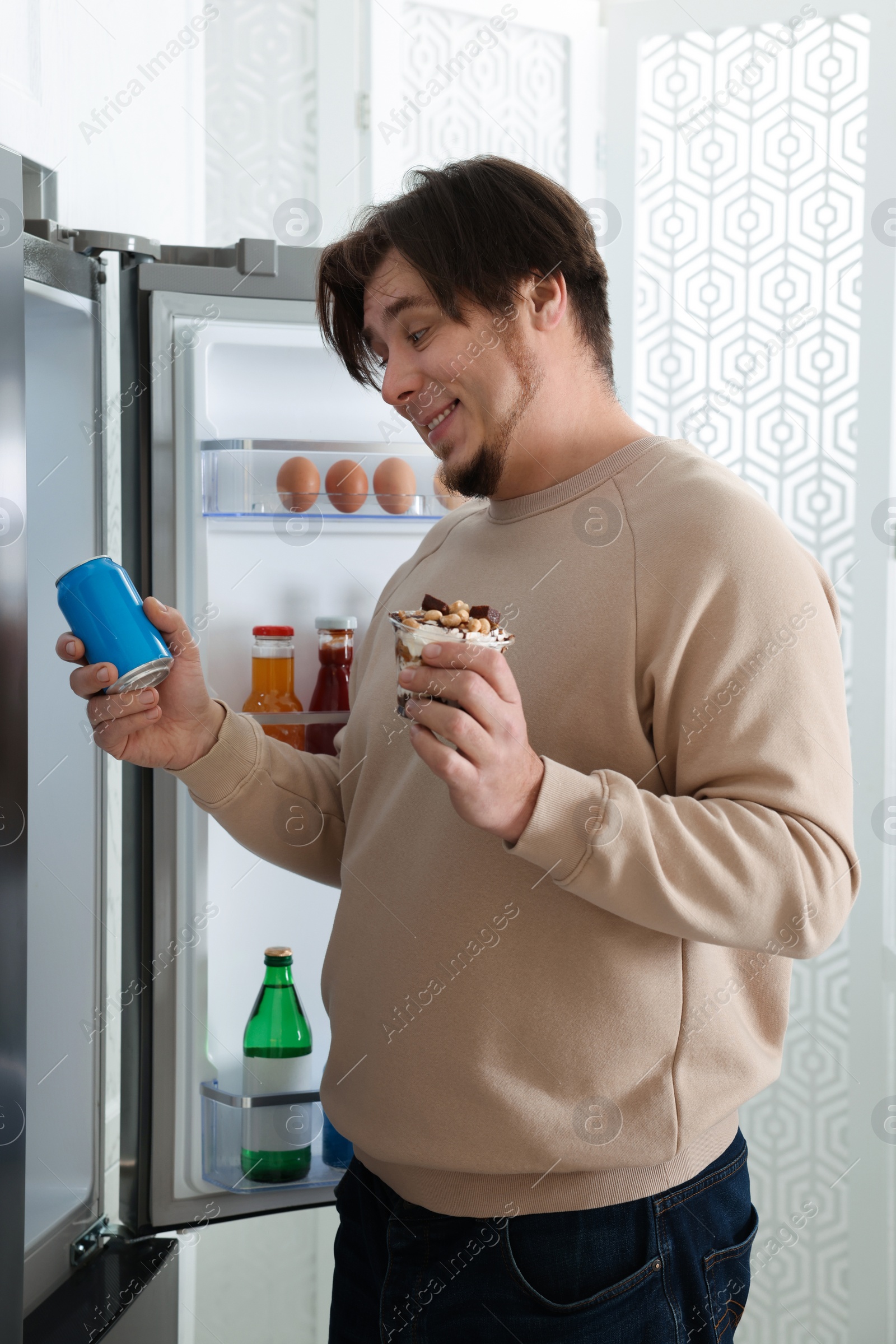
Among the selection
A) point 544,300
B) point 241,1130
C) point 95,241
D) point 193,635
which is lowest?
point 241,1130

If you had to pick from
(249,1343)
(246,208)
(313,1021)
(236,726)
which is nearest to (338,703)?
(236,726)

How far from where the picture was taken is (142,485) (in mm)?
1402

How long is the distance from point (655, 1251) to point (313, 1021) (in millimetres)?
772

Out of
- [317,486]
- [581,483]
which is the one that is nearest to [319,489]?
[317,486]

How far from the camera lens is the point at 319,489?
1468mm

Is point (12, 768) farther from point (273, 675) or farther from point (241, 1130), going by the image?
point (241, 1130)

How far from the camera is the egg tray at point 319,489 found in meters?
1.43

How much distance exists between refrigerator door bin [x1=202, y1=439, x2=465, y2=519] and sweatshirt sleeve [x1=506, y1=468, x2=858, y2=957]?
0.66 metres

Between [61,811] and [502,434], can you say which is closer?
[502,434]

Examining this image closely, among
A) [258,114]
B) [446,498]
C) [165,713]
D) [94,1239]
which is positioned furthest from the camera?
Answer: [258,114]

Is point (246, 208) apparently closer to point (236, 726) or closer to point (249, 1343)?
point (236, 726)

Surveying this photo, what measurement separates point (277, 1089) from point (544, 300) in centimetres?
110

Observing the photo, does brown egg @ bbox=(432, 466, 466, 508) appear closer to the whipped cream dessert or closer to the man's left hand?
the whipped cream dessert

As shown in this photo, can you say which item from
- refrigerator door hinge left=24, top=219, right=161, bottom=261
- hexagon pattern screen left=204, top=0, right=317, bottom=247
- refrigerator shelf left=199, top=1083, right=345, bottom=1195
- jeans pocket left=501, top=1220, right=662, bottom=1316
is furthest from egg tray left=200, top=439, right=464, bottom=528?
jeans pocket left=501, top=1220, right=662, bottom=1316
